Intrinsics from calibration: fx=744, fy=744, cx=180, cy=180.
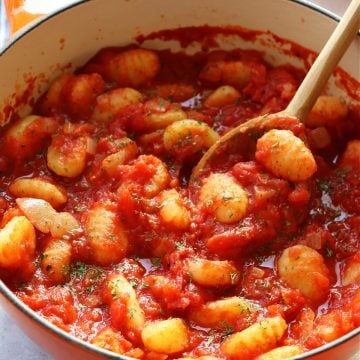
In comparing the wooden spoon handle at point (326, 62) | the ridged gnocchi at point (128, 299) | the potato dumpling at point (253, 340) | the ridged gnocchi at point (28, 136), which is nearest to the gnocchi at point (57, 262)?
the ridged gnocchi at point (128, 299)

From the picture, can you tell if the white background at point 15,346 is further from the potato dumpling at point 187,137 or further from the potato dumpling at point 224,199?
the potato dumpling at point 187,137

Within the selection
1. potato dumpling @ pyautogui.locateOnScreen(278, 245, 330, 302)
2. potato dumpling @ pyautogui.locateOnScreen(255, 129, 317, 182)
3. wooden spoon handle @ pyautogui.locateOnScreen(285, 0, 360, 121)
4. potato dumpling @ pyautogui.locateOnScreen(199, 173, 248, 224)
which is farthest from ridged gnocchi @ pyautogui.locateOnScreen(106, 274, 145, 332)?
wooden spoon handle @ pyautogui.locateOnScreen(285, 0, 360, 121)

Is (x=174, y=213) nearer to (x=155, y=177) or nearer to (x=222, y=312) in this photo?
(x=155, y=177)

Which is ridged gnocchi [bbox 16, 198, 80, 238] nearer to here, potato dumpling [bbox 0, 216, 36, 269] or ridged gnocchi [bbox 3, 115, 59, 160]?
potato dumpling [bbox 0, 216, 36, 269]

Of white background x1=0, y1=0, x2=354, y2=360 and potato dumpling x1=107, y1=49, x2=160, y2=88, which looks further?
potato dumpling x1=107, y1=49, x2=160, y2=88

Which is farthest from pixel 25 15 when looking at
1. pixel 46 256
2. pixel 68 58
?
pixel 46 256

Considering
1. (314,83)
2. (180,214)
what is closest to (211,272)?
(180,214)

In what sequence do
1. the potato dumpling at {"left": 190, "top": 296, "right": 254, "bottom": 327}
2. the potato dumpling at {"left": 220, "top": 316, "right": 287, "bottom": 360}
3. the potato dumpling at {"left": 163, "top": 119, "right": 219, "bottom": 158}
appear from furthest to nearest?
the potato dumpling at {"left": 163, "top": 119, "right": 219, "bottom": 158}
the potato dumpling at {"left": 190, "top": 296, "right": 254, "bottom": 327}
the potato dumpling at {"left": 220, "top": 316, "right": 287, "bottom": 360}
